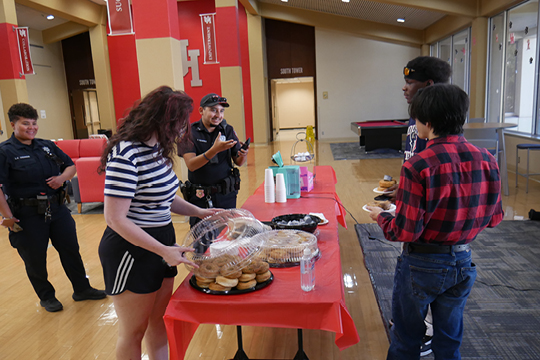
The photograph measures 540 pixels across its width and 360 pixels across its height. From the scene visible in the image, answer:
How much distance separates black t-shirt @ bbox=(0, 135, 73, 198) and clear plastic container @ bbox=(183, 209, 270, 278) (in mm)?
1720

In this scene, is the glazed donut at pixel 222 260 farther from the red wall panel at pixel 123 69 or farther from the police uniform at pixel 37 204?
the red wall panel at pixel 123 69

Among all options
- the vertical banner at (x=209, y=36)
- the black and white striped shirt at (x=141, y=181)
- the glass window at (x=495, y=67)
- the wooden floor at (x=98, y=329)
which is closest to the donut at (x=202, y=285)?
the black and white striped shirt at (x=141, y=181)

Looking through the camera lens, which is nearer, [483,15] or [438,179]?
[438,179]

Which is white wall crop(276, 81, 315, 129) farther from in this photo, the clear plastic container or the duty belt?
the duty belt

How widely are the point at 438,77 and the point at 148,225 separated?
1.63m

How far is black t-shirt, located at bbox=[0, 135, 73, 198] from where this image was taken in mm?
2938

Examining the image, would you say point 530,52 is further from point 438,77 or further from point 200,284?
point 200,284

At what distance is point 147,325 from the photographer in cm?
186

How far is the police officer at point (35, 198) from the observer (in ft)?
9.68

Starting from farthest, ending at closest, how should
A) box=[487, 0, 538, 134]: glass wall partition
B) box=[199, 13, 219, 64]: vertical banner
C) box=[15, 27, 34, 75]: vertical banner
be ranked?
box=[15, 27, 34, 75]: vertical banner < box=[199, 13, 219, 64]: vertical banner < box=[487, 0, 538, 134]: glass wall partition

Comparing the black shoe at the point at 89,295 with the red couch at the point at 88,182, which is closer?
the black shoe at the point at 89,295

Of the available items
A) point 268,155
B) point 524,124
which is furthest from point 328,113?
point 524,124

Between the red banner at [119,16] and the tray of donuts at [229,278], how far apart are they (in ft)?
13.3

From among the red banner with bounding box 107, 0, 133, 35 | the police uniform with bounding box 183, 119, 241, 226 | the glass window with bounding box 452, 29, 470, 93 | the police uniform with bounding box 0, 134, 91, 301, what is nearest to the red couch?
the red banner with bounding box 107, 0, 133, 35
